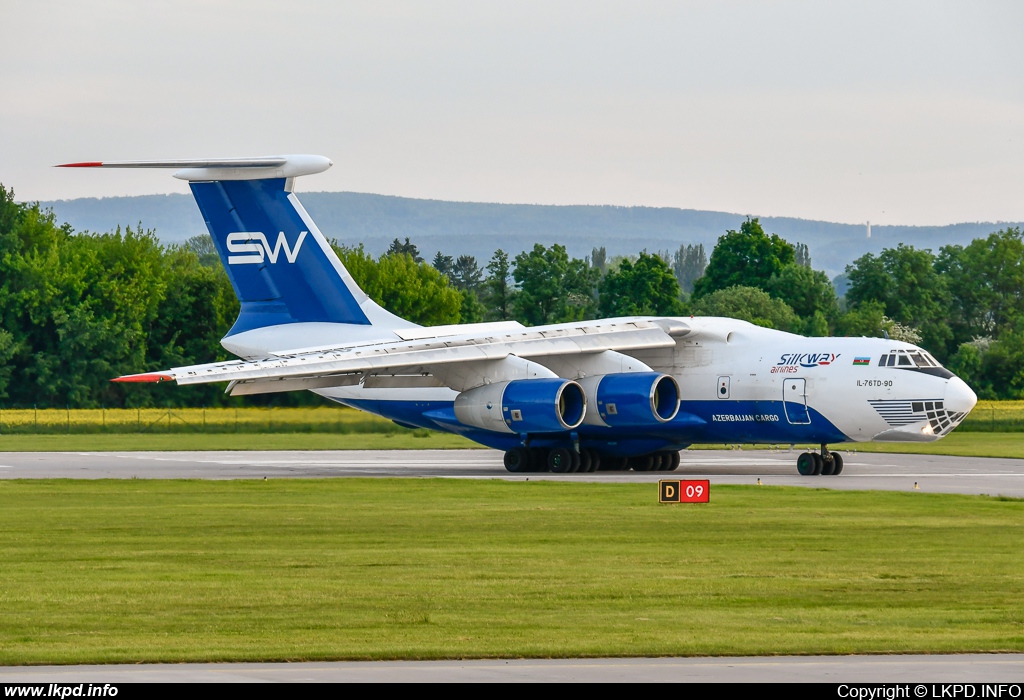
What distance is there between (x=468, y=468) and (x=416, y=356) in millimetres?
4723

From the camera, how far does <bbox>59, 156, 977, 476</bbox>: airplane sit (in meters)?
29.8

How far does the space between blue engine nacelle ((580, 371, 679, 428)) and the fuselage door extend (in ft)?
7.45

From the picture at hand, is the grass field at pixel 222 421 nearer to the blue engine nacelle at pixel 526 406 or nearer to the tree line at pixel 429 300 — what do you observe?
the tree line at pixel 429 300

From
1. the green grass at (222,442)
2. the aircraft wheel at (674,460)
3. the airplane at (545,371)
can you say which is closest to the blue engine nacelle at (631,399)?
the airplane at (545,371)

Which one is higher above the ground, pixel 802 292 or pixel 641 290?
pixel 802 292

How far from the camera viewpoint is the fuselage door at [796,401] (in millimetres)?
30344

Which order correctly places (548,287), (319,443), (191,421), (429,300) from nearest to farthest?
1. (319,443)
2. (191,421)
3. (429,300)
4. (548,287)

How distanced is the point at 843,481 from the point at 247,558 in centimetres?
1567

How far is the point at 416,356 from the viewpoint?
29875mm

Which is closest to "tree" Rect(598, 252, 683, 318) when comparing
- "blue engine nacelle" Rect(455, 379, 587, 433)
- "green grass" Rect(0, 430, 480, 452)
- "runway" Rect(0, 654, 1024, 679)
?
"green grass" Rect(0, 430, 480, 452)

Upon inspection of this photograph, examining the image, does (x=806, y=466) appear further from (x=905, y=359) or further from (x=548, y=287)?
(x=548, y=287)

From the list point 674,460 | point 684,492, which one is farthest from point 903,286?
point 684,492

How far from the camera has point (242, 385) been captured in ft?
94.7

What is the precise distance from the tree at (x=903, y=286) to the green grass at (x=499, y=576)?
5416 cm
